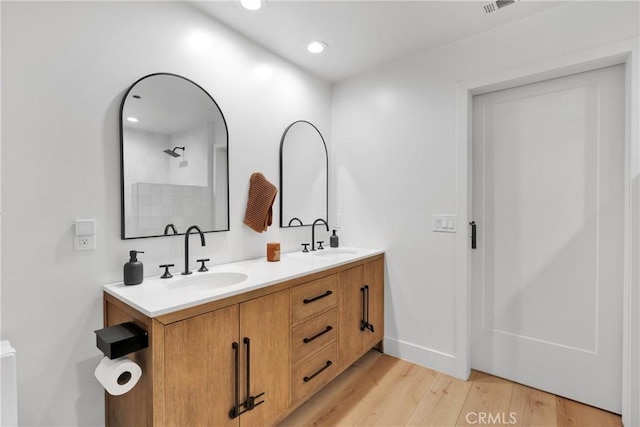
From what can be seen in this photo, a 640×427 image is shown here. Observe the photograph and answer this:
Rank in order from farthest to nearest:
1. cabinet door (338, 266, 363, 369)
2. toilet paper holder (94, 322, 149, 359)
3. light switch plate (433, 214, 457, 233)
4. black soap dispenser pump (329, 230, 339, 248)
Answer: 1. black soap dispenser pump (329, 230, 339, 248)
2. light switch plate (433, 214, 457, 233)
3. cabinet door (338, 266, 363, 369)
4. toilet paper holder (94, 322, 149, 359)

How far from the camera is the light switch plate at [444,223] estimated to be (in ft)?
7.36

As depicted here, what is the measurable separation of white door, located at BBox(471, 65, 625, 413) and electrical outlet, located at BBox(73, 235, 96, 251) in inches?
94.0

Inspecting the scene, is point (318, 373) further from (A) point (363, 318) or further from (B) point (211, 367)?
(B) point (211, 367)

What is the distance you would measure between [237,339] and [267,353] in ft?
0.71

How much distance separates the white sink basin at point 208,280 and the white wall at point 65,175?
0.16 metres

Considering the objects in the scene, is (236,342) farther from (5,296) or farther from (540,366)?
(540,366)

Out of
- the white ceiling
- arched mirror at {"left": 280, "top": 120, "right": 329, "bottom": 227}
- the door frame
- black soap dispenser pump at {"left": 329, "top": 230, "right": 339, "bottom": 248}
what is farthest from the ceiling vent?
black soap dispenser pump at {"left": 329, "top": 230, "right": 339, "bottom": 248}

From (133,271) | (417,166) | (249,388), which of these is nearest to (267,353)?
(249,388)

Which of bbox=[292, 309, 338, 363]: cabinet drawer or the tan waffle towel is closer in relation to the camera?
bbox=[292, 309, 338, 363]: cabinet drawer

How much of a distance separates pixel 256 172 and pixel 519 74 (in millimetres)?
1856

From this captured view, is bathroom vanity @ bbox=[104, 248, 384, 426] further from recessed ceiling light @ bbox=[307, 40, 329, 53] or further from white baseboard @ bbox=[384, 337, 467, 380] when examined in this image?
recessed ceiling light @ bbox=[307, 40, 329, 53]

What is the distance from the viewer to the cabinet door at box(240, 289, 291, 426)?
Result: 1458 mm

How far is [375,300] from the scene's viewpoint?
8.14ft

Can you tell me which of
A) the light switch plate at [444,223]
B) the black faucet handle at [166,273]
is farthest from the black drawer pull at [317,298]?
the light switch plate at [444,223]
